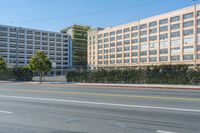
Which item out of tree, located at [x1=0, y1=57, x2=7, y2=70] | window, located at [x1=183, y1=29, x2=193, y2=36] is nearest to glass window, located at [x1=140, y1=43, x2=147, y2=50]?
window, located at [x1=183, y1=29, x2=193, y2=36]

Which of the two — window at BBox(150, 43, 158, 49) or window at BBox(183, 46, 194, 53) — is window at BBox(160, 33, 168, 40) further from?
window at BBox(183, 46, 194, 53)

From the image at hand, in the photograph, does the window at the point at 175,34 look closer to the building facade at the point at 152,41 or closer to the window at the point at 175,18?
the building facade at the point at 152,41

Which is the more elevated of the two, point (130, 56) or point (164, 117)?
point (130, 56)

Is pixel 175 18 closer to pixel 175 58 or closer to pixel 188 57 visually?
pixel 175 58

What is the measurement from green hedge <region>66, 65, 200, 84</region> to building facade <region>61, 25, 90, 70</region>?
12216cm

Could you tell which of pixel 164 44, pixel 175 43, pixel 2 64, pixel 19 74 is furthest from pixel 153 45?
pixel 2 64

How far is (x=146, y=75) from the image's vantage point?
114ft

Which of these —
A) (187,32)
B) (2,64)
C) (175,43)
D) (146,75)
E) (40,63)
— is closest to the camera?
(146,75)

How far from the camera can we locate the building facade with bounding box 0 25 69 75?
138m

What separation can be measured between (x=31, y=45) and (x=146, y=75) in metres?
120

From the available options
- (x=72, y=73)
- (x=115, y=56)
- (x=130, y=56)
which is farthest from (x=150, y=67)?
(x=115, y=56)

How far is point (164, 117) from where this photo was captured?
364 inches

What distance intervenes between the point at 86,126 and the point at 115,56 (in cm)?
12848

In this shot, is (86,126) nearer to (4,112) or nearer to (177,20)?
(4,112)
